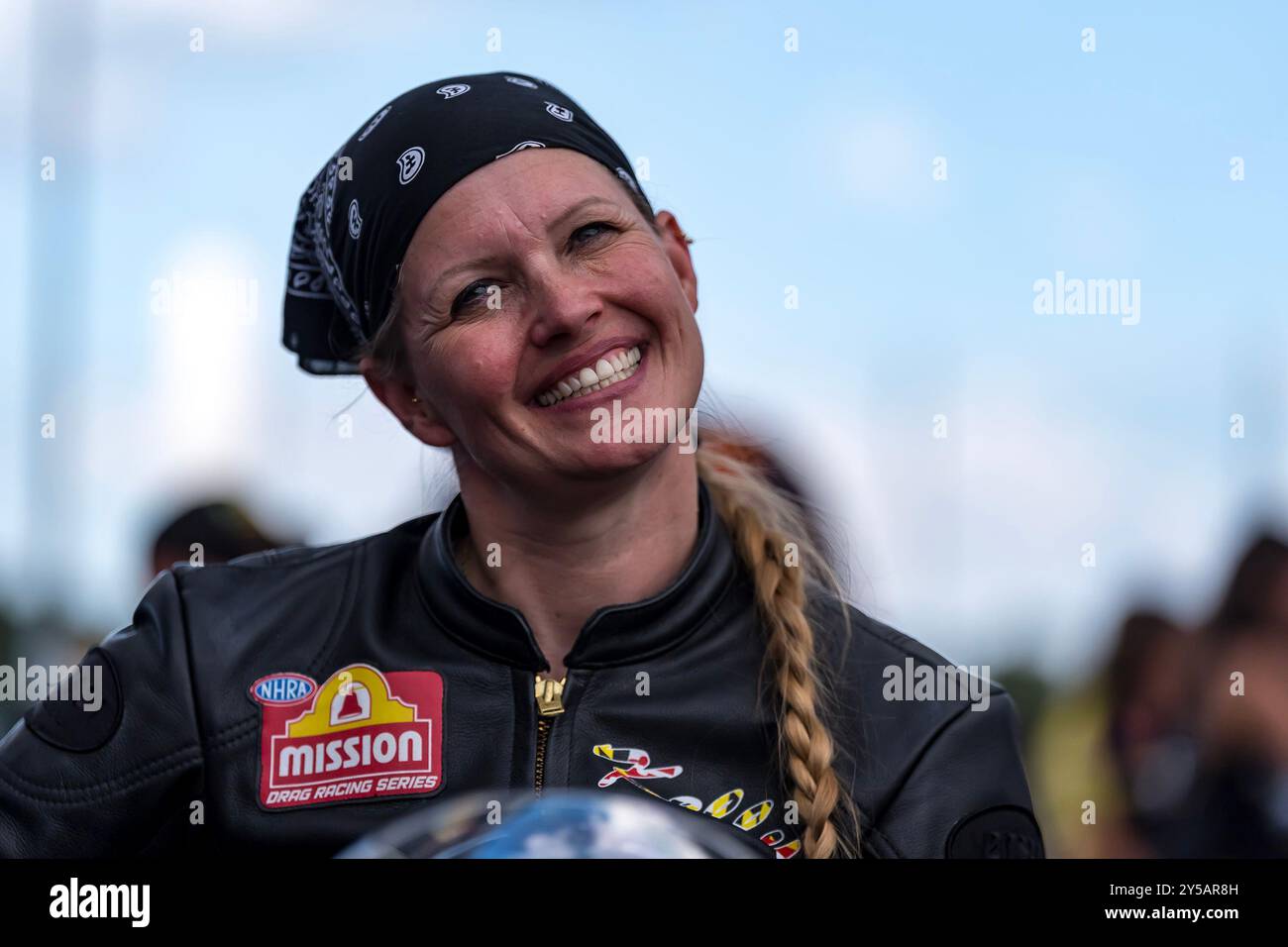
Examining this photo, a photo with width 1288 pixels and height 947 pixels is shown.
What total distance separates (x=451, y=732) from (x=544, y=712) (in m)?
0.15

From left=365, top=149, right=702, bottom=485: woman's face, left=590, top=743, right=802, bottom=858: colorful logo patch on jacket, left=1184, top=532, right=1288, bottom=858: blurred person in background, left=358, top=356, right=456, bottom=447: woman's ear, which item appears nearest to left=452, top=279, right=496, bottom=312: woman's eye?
left=365, top=149, right=702, bottom=485: woman's face

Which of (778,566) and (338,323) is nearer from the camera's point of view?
(778,566)

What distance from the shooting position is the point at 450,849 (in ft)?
4.34

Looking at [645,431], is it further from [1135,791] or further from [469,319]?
[1135,791]

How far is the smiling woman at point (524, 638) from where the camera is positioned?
214 cm

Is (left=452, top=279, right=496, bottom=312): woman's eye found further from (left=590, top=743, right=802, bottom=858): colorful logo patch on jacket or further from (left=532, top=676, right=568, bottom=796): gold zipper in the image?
(left=590, top=743, right=802, bottom=858): colorful logo patch on jacket

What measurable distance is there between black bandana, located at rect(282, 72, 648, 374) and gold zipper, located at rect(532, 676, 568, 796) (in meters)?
0.66

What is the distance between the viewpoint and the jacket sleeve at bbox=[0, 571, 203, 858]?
222cm

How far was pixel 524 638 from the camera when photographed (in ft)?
7.27

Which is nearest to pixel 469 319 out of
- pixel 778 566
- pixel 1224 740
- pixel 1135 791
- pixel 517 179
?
pixel 517 179

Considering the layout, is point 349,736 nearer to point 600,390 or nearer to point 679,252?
point 600,390
